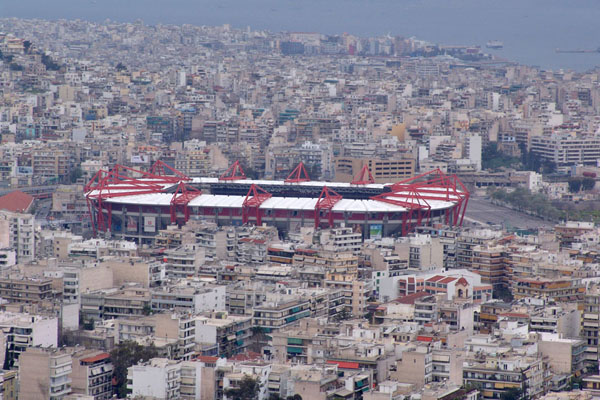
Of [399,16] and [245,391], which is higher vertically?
[399,16]

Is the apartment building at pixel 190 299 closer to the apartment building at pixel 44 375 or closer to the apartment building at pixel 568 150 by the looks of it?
the apartment building at pixel 44 375

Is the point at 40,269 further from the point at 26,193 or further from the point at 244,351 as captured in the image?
the point at 26,193

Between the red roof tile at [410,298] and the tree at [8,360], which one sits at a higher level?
the red roof tile at [410,298]

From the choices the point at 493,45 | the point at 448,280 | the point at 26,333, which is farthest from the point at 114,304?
the point at 493,45

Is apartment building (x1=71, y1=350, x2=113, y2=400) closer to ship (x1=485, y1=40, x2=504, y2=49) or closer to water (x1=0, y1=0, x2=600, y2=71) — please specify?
water (x1=0, y1=0, x2=600, y2=71)

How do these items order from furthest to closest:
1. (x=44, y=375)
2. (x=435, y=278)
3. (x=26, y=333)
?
(x=435, y=278) → (x=26, y=333) → (x=44, y=375)

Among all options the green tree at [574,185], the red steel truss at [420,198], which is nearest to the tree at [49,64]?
the green tree at [574,185]

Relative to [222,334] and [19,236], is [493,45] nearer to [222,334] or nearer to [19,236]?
[19,236]
